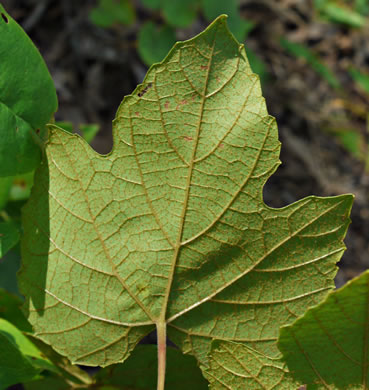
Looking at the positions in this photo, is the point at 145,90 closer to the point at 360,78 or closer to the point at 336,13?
the point at 360,78

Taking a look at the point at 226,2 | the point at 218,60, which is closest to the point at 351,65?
the point at 226,2

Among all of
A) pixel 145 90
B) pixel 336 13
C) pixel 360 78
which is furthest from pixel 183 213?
pixel 336 13

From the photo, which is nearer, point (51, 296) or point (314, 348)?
point (314, 348)

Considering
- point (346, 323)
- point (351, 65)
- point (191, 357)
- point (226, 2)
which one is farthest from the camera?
point (351, 65)

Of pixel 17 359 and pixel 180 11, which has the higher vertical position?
pixel 180 11

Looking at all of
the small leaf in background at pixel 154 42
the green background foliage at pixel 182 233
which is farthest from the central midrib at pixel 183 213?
the small leaf in background at pixel 154 42

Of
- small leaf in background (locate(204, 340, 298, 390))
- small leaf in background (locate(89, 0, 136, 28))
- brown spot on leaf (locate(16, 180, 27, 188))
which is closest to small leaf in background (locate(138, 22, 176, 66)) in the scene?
small leaf in background (locate(89, 0, 136, 28))

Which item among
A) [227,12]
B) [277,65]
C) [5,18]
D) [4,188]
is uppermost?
[277,65]

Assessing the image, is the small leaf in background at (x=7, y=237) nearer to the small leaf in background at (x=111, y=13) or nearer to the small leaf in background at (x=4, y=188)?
the small leaf in background at (x=4, y=188)

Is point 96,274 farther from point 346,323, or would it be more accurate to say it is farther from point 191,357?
point 346,323
